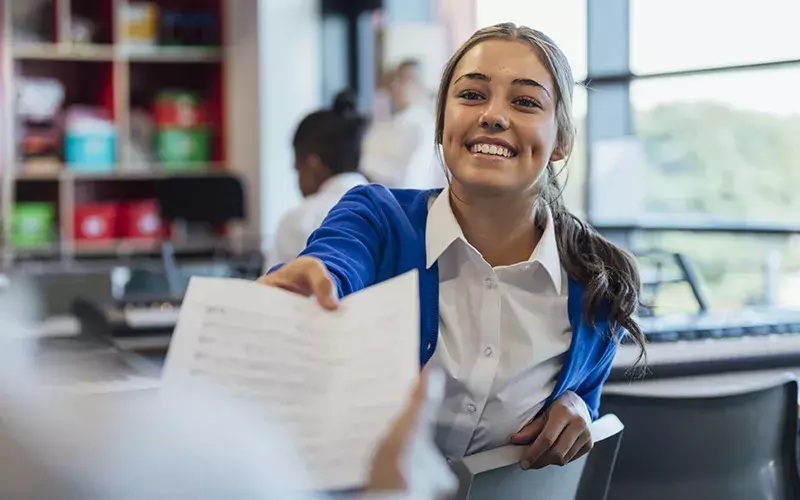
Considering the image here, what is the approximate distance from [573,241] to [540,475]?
13.3 inches

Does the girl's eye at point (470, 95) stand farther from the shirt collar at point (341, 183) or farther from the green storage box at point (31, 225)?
the green storage box at point (31, 225)

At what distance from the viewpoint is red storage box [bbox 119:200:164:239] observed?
7.08 metres

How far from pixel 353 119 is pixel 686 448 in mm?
2142

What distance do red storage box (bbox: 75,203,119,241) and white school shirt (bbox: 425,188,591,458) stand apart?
5.85 metres

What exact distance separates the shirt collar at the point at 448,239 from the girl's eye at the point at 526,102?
170mm

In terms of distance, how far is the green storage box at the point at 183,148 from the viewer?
7164mm

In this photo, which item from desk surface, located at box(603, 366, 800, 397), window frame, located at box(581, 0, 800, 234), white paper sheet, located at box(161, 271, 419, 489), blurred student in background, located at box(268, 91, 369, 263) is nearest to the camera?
white paper sheet, located at box(161, 271, 419, 489)

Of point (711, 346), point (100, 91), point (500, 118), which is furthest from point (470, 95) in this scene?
point (100, 91)

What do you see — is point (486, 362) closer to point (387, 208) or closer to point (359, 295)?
point (387, 208)

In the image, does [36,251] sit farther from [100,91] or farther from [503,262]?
[503,262]

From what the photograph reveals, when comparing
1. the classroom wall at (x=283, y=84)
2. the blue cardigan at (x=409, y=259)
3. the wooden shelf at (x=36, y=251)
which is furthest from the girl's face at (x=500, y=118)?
the wooden shelf at (x=36, y=251)

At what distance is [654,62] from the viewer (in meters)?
5.02

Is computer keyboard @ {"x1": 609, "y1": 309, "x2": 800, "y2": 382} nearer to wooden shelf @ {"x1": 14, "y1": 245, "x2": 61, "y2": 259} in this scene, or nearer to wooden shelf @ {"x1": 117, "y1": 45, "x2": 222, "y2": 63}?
wooden shelf @ {"x1": 14, "y1": 245, "x2": 61, "y2": 259}

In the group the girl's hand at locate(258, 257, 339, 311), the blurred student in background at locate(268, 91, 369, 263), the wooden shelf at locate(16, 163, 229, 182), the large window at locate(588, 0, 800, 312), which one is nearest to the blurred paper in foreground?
the girl's hand at locate(258, 257, 339, 311)
